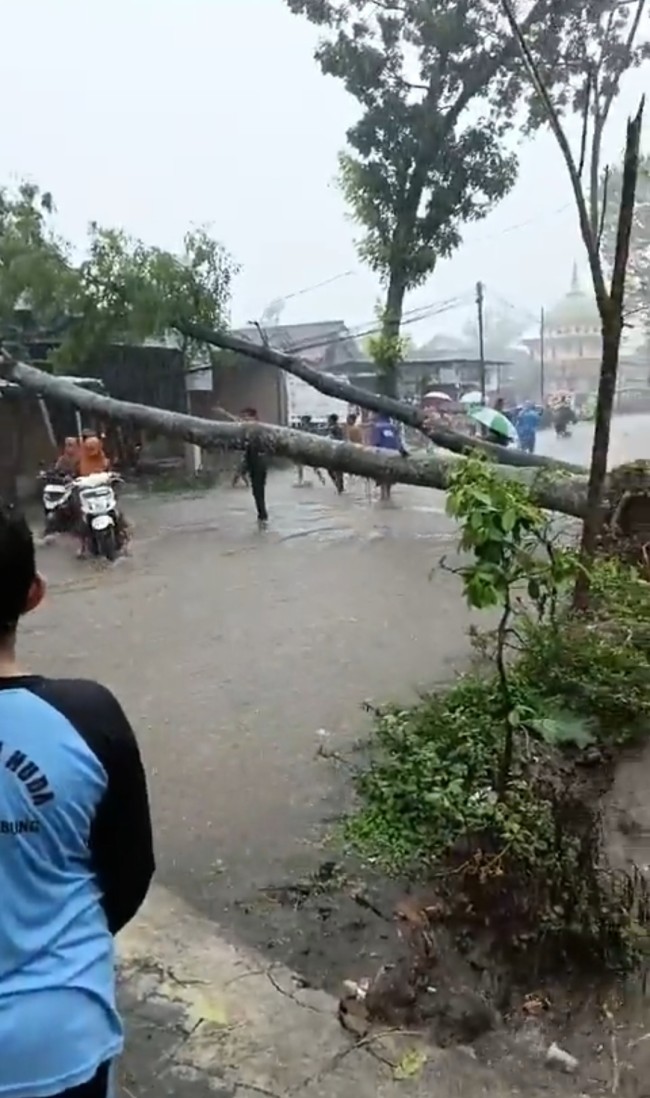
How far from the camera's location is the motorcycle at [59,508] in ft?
33.7

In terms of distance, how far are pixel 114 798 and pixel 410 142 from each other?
15074 mm

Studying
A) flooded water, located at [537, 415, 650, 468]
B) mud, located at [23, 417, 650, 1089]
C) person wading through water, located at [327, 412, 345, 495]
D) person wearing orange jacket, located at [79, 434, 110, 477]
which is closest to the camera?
mud, located at [23, 417, 650, 1089]

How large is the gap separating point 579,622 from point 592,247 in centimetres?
190

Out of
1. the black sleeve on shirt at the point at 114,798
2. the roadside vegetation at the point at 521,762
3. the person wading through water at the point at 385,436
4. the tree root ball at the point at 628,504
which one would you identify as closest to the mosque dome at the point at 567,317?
the person wading through water at the point at 385,436

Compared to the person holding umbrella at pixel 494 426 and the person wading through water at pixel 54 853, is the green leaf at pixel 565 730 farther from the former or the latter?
the person holding umbrella at pixel 494 426

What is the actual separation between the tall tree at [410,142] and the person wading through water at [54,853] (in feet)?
43.9

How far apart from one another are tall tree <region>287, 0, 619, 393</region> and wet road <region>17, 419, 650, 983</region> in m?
5.24

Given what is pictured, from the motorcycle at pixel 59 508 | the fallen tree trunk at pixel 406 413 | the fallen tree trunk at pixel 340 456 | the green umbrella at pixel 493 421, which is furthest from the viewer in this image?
the motorcycle at pixel 59 508

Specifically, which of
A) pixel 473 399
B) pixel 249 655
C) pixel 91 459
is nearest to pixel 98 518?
pixel 91 459

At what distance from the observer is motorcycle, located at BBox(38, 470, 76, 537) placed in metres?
10.3

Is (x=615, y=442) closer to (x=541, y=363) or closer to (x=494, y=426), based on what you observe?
(x=494, y=426)

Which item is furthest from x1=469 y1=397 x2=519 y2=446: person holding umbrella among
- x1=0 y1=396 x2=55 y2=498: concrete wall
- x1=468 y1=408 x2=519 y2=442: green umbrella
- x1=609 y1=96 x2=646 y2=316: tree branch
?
x1=0 y1=396 x2=55 y2=498: concrete wall

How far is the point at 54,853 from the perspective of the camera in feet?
3.89

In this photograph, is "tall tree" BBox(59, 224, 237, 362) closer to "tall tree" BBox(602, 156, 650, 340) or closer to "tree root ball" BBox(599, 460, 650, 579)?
"tall tree" BBox(602, 156, 650, 340)
